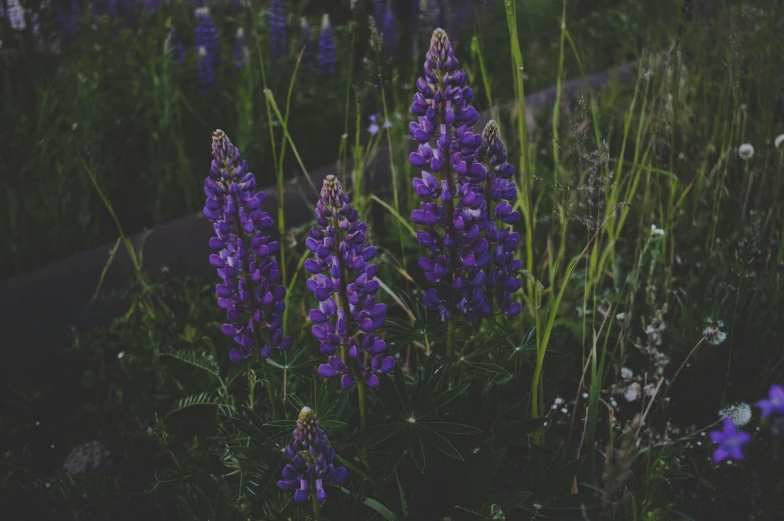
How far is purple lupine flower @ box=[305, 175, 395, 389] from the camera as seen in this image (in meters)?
1.54

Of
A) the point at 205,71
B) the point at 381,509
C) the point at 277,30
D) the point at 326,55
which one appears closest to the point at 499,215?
the point at 381,509

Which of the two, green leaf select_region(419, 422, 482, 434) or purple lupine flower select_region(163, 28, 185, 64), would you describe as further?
purple lupine flower select_region(163, 28, 185, 64)

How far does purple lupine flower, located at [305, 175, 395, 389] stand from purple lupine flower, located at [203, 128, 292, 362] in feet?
0.47

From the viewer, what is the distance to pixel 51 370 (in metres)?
2.62

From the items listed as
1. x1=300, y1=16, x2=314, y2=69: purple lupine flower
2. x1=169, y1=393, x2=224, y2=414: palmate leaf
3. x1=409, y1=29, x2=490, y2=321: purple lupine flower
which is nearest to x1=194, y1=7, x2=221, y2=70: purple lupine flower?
x1=300, y1=16, x2=314, y2=69: purple lupine flower

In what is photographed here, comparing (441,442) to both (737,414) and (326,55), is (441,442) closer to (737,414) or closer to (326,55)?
(737,414)

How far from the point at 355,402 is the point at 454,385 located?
14.0 inches

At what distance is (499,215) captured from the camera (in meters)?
1.77

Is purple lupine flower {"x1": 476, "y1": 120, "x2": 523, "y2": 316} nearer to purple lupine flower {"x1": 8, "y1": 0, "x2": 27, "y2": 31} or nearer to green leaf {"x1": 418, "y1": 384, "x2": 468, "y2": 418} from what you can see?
green leaf {"x1": 418, "y1": 384, "x2": 468, "y2": 418}

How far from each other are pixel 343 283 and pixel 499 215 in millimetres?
412

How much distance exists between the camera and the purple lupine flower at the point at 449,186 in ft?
5.30

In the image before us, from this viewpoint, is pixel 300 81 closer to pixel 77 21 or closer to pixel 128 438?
pixel 77 21

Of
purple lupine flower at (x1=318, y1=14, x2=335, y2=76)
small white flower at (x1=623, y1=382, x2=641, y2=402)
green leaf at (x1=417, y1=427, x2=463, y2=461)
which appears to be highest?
purple lupine flower at (x1=318, y1=14, x2=335, y2=76)

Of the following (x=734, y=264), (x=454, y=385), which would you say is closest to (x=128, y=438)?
(x=454, y=385)
